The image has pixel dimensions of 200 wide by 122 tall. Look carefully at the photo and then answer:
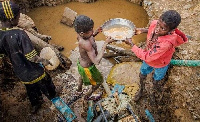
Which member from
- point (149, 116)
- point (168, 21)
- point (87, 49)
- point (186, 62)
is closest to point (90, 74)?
point (87, 49)

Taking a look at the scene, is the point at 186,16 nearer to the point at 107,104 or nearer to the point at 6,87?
the point at 107,104

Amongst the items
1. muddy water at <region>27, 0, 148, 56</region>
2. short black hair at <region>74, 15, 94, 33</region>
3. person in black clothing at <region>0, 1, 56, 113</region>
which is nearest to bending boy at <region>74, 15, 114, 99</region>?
short black hair at <region>74, 15, 94, 33</region>

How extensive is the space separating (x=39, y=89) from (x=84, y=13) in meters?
3.22

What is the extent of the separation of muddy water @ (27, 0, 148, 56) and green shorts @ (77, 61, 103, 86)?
6.60 ft

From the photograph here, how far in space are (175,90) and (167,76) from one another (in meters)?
0.34

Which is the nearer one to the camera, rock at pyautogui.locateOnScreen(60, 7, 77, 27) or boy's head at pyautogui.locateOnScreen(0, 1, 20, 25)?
boy's head at pyautogui.locateOnScreen(0, 1, 20, 25)

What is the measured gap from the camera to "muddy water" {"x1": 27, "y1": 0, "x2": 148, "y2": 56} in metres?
5.39

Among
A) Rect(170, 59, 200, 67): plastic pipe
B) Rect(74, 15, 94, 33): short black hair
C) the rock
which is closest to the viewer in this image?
Rect(74, 15, 94, 33): short black hair

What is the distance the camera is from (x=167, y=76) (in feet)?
12.0

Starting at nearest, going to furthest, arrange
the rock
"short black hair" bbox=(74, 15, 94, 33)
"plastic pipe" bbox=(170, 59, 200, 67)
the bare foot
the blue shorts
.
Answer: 1. "short black hair" bbox=(74, 15, 94, 33)
2. the blue shorts
3. "plastic pipe" bbox=(170, 59, 200, 67)
4. the bare foot
5. the rock

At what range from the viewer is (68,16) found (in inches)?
218

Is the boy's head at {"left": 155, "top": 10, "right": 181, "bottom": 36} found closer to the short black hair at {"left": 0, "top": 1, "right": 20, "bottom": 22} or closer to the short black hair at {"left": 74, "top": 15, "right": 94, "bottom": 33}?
the short black hair at {"left": 74, "top": 15, "right": 94, "bottom": 33}

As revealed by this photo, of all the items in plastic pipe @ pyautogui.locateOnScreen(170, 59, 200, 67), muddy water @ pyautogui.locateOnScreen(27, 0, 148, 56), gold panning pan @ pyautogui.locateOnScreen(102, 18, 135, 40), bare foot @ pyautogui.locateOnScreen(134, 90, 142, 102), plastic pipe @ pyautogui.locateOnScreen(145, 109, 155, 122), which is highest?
gold panning pan @ pyautogui.locateOnScreen(102, 18, 135, 40)

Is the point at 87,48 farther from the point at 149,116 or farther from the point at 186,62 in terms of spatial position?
the point at 186,62
